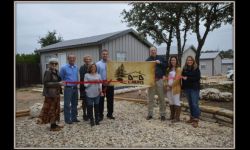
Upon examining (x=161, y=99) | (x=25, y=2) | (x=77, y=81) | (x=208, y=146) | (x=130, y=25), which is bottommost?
(x=208, y=146)

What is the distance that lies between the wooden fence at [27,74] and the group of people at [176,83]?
1326 centimetres

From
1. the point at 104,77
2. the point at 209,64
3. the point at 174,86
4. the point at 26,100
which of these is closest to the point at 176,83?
the point at 174,86

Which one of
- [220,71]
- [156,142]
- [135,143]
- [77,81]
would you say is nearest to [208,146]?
[156,142]

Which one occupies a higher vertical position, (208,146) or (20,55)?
(20,55)

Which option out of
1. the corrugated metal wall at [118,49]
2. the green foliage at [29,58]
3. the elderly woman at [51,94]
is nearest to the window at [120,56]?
the corrugated metal wall at [118,49]

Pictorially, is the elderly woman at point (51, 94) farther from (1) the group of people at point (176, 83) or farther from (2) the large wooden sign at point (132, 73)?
(1) the group of people at point (176, 83)

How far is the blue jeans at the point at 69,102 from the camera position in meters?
6.75

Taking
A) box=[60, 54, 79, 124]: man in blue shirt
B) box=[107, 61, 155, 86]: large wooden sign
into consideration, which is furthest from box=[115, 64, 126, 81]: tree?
box=[60, 54, 79, 124]: man in blue shirt

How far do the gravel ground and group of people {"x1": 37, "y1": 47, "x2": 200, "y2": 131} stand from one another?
268mm

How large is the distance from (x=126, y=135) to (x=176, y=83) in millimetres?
1978

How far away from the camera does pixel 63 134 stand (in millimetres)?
Answer: 6039

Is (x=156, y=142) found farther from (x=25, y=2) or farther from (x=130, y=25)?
(x=130, y=25)

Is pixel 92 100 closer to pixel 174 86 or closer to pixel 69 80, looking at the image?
pixel 69 80
